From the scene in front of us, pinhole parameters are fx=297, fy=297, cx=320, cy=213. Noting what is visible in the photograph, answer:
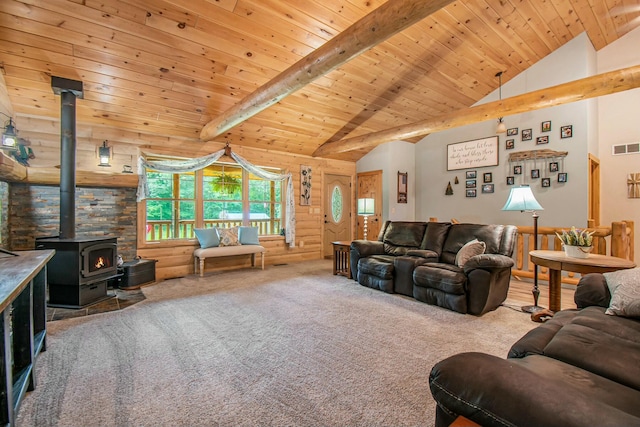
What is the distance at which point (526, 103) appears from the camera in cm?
396

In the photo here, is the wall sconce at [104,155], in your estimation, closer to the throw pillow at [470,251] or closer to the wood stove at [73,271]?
the wood stove at [73,271]

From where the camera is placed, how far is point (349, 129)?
607 cm

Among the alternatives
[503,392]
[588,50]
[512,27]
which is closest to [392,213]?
[512,27]

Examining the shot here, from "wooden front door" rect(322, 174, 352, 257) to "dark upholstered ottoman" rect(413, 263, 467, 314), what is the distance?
11.8 ft

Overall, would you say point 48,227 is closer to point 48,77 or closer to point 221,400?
point 48,77

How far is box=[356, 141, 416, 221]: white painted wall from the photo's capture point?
6.77 meters

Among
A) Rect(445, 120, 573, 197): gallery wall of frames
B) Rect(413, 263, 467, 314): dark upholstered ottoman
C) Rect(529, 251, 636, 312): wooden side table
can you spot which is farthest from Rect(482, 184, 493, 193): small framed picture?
Rect(413, 263, 467, 314): dark upholstered ottoman

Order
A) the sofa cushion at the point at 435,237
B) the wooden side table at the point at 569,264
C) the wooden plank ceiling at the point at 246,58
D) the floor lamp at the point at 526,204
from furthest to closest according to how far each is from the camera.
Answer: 1. the sofa cushion at the point at 435,237
2. the floor lamp at the point at 526,204
3. the wooden plank ceiling at the point at 246,58
4. the wooden side table at the point at 569,264

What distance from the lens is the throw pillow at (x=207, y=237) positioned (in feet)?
16.5

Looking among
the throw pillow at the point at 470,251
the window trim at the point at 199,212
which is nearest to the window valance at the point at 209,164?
the window trim at the point at 199,212

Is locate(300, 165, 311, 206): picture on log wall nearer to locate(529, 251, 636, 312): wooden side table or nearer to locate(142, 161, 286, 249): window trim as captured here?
locate(142, 161, 286, 249): window trim

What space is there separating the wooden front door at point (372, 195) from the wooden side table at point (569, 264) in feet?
12.9

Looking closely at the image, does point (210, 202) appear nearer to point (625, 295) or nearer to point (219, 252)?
point (219, 252)

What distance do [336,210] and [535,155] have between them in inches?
159
